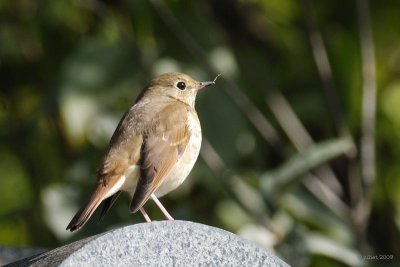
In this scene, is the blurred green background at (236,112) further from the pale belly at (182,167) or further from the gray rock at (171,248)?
the gray rock at (171,248)

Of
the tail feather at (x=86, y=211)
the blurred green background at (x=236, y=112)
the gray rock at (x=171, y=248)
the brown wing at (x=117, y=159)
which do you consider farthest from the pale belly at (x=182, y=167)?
the gray rock at (x=171, y=248)

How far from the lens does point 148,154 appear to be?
16.0 feet

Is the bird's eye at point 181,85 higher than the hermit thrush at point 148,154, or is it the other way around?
the bird's eye at point 181,85

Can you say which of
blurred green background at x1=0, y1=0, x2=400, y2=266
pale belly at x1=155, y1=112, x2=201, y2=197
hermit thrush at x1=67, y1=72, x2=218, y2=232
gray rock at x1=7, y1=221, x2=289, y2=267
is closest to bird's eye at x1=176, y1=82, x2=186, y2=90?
hermit thrush at x1=67, y1=72, x2=218, y2=232

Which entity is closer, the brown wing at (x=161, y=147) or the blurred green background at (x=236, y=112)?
the brown wing at (x=161, y=147)

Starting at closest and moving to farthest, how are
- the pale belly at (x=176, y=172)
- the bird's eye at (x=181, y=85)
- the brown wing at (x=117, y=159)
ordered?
the brown wing at (x=117, y=159), the pale belly at (x=176, y=172), the bird's eye at (x=181, y=85)

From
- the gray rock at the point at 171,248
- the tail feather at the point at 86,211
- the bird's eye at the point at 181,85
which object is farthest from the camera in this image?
the bird's eye at the point at 181,85

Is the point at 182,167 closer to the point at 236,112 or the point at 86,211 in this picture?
the point at 86,211

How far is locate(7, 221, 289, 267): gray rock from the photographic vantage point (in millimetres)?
2988

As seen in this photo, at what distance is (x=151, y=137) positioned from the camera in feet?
16.4

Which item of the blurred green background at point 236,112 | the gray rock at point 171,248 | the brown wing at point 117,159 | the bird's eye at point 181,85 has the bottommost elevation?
the gray rock at point 171,248

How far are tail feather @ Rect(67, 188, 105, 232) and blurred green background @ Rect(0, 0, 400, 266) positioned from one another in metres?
1.64

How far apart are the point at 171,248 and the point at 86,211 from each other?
1.37m

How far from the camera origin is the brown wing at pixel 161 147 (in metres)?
4.67
